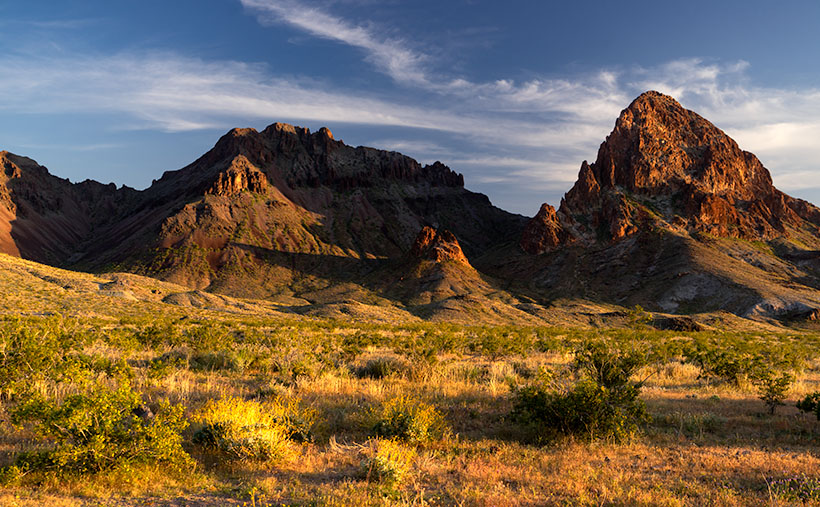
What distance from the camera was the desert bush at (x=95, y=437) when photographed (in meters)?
5.84

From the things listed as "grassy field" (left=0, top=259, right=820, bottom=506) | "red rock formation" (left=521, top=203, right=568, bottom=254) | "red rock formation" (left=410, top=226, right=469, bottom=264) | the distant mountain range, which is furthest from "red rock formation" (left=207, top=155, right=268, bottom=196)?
"grassy field" (left=0, top=259, right=820, bottom=506)

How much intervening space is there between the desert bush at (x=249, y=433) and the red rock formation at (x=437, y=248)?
103478 millimetres

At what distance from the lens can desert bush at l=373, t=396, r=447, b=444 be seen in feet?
25.4

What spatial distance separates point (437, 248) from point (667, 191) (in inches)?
2927

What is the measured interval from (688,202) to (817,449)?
136 meters

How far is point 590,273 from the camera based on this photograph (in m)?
114

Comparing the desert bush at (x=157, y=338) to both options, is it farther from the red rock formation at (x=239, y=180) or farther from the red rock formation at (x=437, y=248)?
the red rock formation at (x=239, y=180)

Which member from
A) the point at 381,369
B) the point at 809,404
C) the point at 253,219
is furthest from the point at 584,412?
the point at 253,219

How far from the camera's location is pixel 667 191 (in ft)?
428

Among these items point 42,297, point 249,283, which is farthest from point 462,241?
point 42,297

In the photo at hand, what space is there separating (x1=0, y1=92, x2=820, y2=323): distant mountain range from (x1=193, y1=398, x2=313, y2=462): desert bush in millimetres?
64048

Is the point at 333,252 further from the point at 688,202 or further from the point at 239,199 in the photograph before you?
the point at 688,202

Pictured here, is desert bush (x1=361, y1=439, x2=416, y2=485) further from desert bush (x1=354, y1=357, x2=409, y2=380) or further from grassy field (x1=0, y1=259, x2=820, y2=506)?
desert bush (x1=354, y1=357, x2=409, y2=380)

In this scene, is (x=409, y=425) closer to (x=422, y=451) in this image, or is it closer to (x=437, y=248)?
(x=422, y=451)
